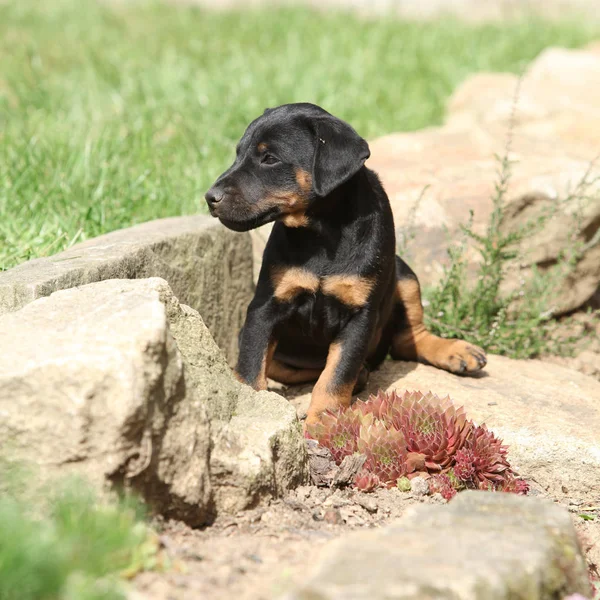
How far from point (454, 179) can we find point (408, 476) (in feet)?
9.92

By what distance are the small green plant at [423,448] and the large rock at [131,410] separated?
1.51ft

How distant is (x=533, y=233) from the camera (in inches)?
215

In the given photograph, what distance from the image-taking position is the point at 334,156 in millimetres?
3961

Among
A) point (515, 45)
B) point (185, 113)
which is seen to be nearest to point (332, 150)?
point (185, 113)

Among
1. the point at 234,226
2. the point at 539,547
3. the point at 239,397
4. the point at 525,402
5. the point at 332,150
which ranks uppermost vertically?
the point at 332,150

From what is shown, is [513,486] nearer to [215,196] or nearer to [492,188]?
[215,196]

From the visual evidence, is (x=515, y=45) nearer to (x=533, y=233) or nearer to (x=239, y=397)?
(x=533, y=233)

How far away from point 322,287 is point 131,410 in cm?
179

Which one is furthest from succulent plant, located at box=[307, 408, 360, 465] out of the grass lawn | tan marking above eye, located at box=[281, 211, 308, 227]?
the grass lawn

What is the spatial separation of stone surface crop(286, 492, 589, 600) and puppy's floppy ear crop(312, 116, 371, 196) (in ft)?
5.64

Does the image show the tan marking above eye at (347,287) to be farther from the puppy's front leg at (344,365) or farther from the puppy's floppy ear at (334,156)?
the puppy's floppy ear at (334,156)

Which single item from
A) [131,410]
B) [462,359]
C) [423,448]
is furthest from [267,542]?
[462,359]

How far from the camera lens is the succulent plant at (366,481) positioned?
3.47 metres

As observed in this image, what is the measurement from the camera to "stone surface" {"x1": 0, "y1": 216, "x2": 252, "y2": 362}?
3.70 metres
